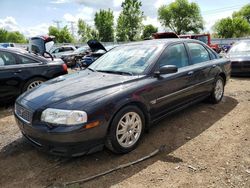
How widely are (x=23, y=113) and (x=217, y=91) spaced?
407 cm

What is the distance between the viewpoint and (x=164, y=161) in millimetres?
3301

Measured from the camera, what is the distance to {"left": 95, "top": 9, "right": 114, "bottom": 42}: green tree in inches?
1956

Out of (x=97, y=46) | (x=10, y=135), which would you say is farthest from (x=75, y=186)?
(x=97, y=46)

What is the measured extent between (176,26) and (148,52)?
64869 mm

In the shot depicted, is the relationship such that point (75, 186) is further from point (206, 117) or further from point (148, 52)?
point (206, 117)

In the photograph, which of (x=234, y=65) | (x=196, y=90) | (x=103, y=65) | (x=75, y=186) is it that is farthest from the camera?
(x=234, y=65)

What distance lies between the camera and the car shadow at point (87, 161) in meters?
3.00

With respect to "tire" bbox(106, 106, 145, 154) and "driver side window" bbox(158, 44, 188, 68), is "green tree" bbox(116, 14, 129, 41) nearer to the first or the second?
"driver side window" bbox(158, 44, 188, 68)

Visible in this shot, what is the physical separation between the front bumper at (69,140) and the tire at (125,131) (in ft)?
0.52

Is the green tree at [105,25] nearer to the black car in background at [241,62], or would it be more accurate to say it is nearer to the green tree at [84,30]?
the green tree at [84,30]

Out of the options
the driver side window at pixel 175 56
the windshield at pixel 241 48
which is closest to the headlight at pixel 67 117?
the driver side window at pixel 175 56

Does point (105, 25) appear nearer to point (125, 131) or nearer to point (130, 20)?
point (130, 20)

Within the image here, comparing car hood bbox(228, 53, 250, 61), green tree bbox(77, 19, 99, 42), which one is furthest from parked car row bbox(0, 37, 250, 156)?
green tree bbox(77, 19, 99, 42)

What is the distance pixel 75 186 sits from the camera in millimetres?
2799
